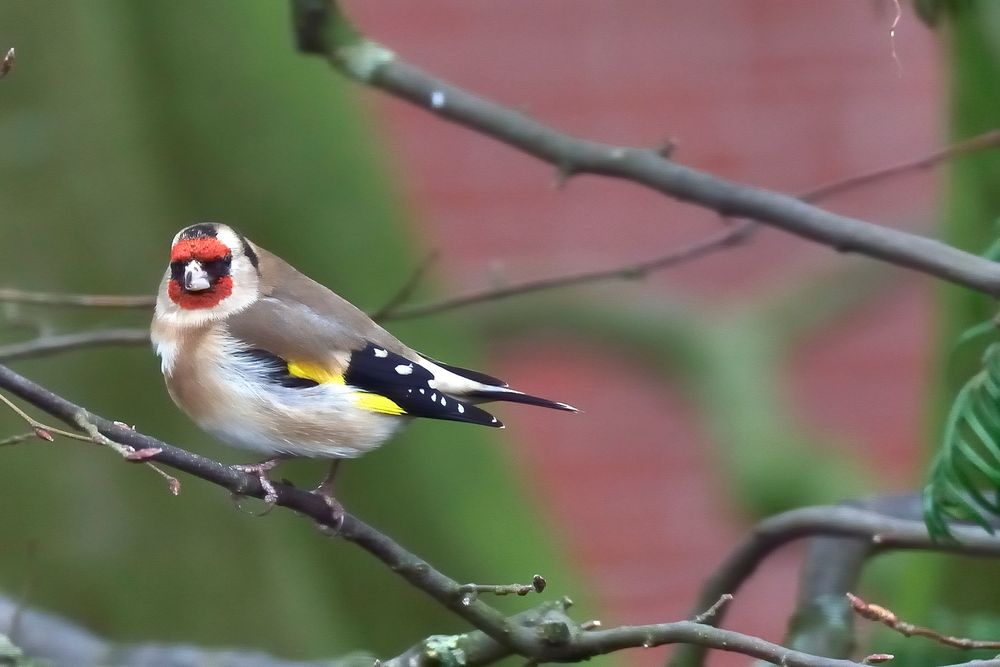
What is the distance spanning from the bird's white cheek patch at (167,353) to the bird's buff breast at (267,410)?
0.05ft

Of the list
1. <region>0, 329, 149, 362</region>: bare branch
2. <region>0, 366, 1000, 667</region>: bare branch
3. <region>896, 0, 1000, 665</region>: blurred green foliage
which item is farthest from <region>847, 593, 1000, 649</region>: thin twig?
<region>0, 329, 149, 362</region>: bare branch

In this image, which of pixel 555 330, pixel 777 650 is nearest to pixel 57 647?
pixel 777 650

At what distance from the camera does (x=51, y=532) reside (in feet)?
7.16

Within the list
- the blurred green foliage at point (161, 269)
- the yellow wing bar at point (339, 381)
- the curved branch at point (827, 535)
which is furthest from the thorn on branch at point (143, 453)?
the blurred green foliage at point (161, 269)

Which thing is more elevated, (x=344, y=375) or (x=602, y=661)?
(x=344, y=375)

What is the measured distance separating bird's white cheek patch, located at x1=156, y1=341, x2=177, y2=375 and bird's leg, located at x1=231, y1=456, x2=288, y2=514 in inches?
5.5

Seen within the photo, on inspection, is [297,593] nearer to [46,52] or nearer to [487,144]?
[46,52]

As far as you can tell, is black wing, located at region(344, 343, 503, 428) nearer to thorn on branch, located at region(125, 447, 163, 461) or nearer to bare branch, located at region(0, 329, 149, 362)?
thorn on branch, located at region(125, 447, 163, 461)

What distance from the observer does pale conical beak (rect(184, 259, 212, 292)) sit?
3.95 ft

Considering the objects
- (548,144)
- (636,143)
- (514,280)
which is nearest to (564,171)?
(548,144)

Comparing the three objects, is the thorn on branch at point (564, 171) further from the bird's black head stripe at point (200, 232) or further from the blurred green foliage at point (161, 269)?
the bird's black head stripe at point (200, 232)

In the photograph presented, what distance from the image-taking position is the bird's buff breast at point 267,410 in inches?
52.4

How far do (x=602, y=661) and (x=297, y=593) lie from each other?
55 centimetres

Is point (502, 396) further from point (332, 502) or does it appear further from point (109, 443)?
point (109, 443)
